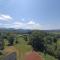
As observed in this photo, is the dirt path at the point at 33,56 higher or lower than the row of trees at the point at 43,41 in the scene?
lower

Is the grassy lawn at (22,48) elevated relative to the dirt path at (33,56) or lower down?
elevated

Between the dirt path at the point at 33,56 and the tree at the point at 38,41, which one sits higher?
the tree at the point at 38,41

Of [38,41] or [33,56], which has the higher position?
[38,41]

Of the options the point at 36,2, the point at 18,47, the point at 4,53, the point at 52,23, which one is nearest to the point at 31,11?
the point at 36,2

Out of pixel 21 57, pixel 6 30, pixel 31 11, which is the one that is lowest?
pixel 21 57

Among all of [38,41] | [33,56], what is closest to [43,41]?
[38,41]

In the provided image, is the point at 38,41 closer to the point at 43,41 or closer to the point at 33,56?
the point at 43,41

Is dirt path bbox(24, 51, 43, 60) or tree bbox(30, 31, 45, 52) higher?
tree bbox(30, 31, 45, 52)

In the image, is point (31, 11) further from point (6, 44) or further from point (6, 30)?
point (6, 44)

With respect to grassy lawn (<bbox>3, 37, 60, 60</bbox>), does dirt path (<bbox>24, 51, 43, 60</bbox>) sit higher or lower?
lower

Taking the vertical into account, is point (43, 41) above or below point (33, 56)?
above

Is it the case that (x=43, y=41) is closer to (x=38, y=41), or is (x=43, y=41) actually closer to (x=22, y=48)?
(x=38, y=41)
